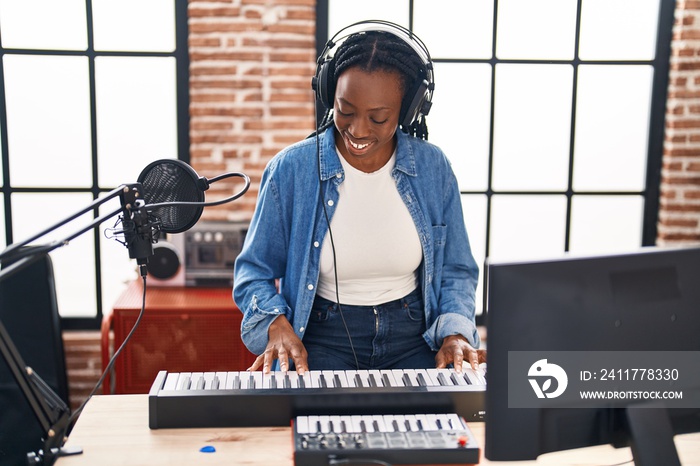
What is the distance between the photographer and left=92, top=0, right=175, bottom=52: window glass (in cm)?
289

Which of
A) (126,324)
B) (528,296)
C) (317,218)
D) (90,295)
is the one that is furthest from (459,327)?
(90,295)

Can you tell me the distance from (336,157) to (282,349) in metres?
0.54

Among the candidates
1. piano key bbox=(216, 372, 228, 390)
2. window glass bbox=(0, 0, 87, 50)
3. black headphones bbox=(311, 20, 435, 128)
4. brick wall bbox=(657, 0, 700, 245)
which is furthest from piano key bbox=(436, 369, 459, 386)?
window glass bbox=(0, 0, 87, 50)

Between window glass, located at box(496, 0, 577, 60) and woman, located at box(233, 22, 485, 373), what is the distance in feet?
4.61

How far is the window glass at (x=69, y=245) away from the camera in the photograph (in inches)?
118

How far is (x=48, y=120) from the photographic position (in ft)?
9.74

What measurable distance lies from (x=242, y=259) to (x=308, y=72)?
1.32m

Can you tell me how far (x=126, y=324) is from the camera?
2.49 metres

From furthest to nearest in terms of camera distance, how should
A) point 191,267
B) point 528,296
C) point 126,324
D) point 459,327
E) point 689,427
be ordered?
point 191,267 → point 126,324 → point 459,327 → point 689,427 → point 528,296

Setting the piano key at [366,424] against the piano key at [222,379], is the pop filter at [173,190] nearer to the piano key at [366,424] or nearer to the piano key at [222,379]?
the piano key at [222,379]

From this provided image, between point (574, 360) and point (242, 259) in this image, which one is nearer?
point (574, 360)

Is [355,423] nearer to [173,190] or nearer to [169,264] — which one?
[173,190]

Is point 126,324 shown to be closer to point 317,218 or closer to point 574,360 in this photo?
point 317,218

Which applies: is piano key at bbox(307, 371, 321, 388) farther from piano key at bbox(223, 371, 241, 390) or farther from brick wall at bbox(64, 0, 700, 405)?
brick wall at bbox(64, 0, 700, 405)
